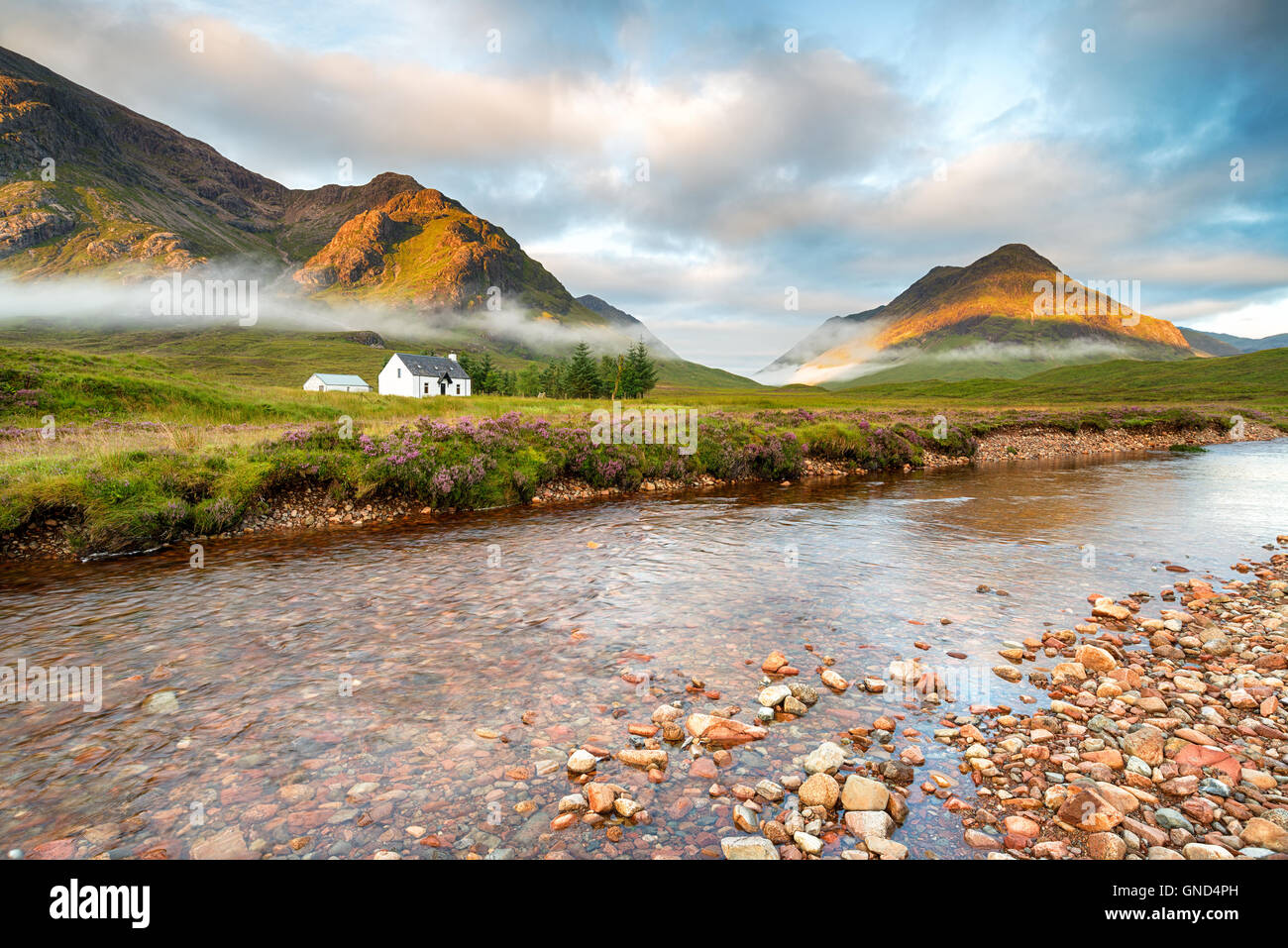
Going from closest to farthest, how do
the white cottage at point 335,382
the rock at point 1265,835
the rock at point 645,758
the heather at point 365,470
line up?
the rock at point 1265,835
the rock at point 645,758
the heather at point 365,470
the white cottage at point 335,382

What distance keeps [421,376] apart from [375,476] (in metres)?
106

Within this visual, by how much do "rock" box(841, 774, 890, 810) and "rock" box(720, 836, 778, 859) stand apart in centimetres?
97

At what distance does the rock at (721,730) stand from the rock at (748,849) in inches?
66.1

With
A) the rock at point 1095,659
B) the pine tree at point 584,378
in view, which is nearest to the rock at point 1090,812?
the rock at point 1095,659

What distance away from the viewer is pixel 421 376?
381 feet

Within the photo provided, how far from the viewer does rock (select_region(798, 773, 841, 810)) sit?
4961mm

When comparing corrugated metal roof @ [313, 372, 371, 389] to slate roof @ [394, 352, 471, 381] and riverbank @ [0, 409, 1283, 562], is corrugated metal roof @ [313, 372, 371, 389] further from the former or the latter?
riverbank @ [0, 409, 1283, 562]

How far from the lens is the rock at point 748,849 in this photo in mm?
4301

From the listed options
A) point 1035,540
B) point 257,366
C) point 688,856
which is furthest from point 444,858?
point 257,366

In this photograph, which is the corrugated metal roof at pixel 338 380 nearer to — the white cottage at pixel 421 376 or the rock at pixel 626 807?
the white cottage at pixel 421 376

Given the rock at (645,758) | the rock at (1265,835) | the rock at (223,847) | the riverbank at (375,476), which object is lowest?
the rock at (223,847)

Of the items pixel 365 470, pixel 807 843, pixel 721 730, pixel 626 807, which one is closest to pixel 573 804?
pixel 626 807
